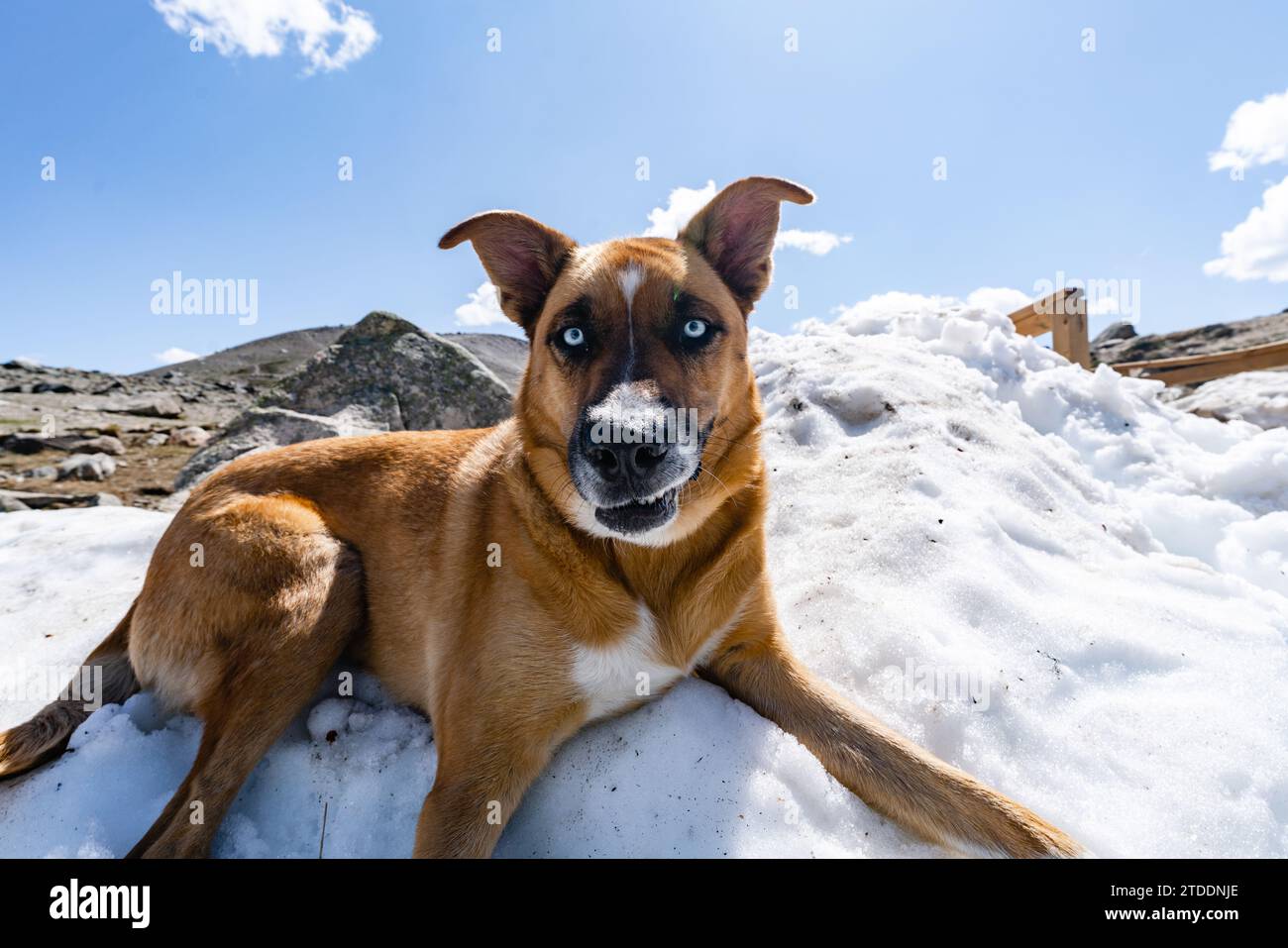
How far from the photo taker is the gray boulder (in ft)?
21.6

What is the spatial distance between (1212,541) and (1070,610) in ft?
6.98

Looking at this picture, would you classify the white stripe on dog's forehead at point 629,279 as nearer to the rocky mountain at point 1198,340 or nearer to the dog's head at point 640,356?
the dog's head at point 640,356

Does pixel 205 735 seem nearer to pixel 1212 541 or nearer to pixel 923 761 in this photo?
pixel 923 761

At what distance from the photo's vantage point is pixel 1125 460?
5.28 m

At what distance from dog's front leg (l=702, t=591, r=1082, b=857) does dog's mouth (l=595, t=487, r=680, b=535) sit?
65cm

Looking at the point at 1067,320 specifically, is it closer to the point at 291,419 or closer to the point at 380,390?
the point at 380,390

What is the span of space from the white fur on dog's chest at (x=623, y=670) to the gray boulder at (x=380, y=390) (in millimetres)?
5099

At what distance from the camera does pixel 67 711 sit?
2574mm

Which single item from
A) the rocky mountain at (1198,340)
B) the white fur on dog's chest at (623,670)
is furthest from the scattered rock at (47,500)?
the rocky mountain at (1198,340)

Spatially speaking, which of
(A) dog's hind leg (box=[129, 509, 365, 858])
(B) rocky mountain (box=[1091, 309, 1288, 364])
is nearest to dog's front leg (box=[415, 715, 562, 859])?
(A) dog's hind leg (box=[129, 509, 365, 858])

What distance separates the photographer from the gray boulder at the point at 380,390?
21.6ft

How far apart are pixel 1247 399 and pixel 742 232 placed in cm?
820

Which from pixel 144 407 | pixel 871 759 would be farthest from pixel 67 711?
pixel 144 407
